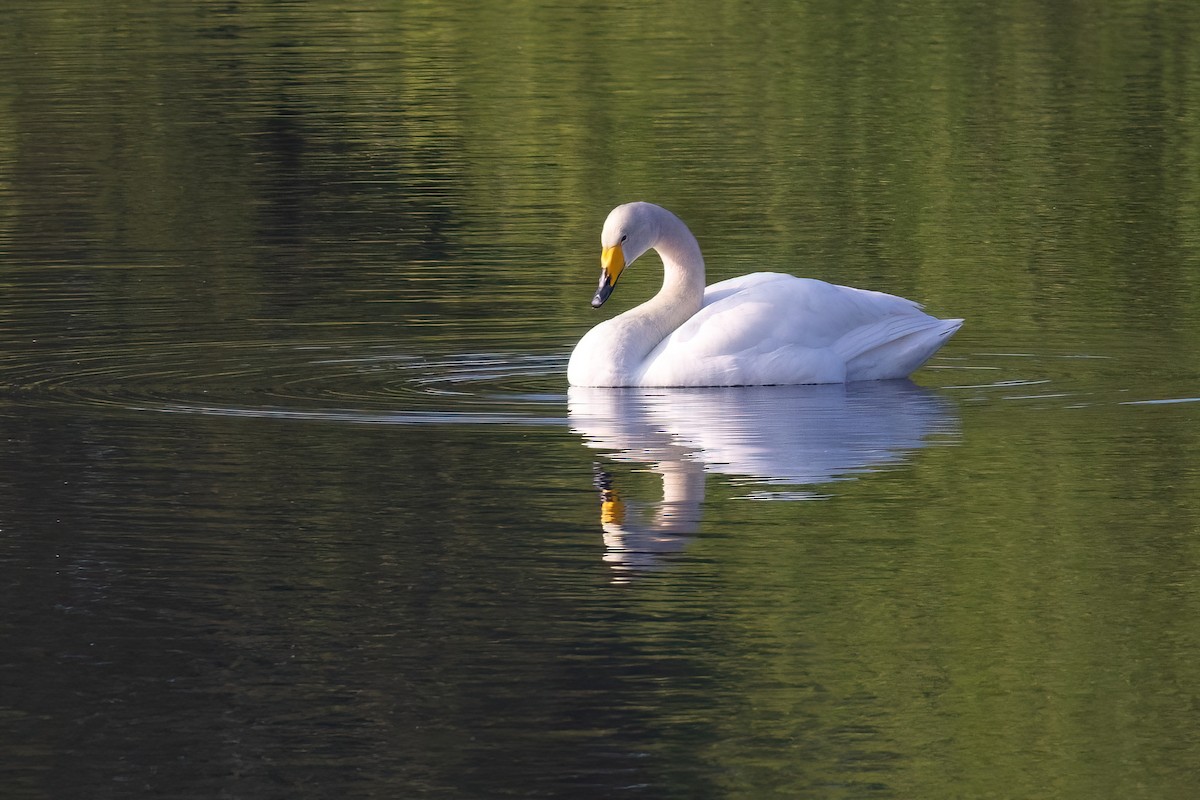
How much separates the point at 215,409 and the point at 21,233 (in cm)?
853

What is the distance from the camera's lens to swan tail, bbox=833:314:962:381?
1375cm

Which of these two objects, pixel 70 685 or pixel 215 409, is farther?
pixel 215 409

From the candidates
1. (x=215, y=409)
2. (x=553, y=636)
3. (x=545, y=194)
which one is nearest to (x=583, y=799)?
(x=553, y=636)

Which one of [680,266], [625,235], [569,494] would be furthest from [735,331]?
[569,494]

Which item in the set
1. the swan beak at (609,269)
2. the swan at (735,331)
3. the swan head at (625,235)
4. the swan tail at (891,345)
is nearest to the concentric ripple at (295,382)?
the swan at (735,331)

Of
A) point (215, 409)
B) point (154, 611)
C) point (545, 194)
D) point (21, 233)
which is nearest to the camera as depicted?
point (154, 611)

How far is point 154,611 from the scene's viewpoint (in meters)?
8.80

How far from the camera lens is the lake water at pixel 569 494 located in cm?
738

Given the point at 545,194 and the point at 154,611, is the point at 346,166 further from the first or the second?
the point at 154,611

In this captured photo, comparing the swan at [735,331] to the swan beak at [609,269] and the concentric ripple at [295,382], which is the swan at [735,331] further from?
the concentric ripple at [295,382]

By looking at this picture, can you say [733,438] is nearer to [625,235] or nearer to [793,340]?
[793,340]

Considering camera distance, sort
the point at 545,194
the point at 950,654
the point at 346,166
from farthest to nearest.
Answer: the point at 346,166, the point at 545,194, the point at 950,654

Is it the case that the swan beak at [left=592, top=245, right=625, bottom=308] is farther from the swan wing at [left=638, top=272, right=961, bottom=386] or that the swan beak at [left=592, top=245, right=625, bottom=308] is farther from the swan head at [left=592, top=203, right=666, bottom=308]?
the swan wing at [left=638, top=272, right=961, bottom=386]

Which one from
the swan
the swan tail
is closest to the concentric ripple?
the swan
